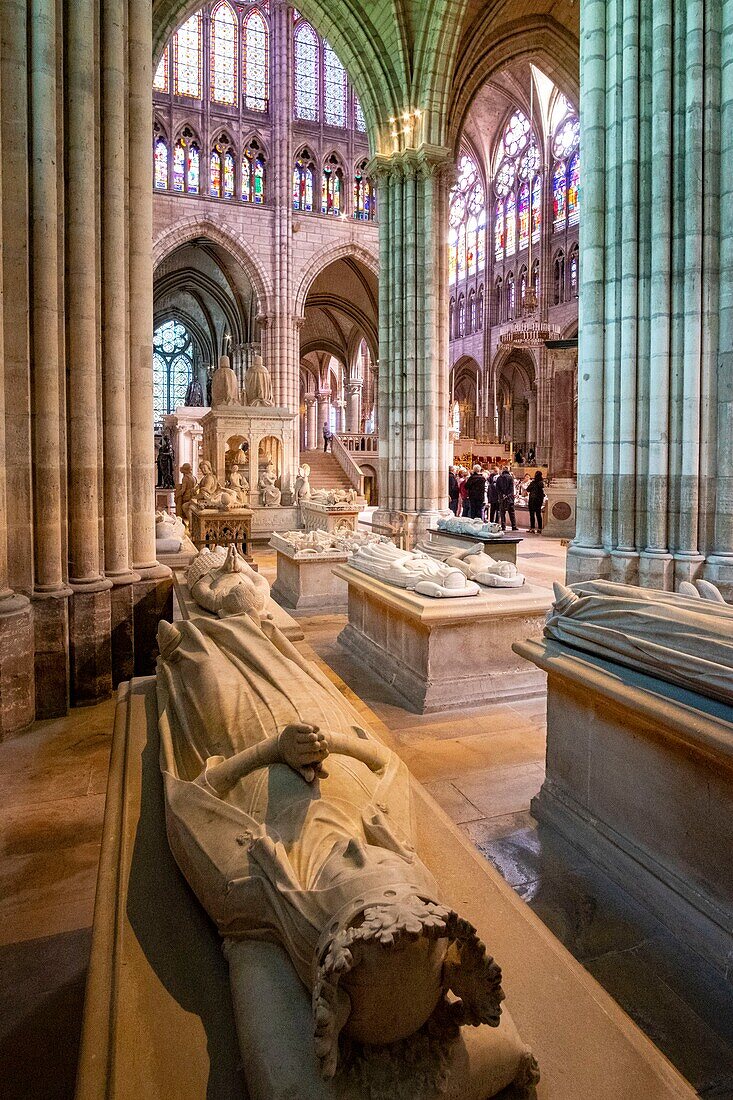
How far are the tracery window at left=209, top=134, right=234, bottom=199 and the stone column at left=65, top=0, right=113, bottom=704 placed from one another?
737 inches

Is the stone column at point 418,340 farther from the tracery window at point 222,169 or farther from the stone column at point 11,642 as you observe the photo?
the tracery window at point 222,169

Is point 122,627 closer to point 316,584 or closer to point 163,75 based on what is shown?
point 316,584

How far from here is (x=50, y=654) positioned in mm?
4129

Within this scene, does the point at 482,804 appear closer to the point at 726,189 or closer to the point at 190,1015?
the point at 190,1015

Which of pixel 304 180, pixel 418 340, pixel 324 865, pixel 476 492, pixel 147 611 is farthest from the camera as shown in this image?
pixel 304 180

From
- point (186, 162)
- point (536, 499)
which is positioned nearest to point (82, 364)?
point (536, 499)

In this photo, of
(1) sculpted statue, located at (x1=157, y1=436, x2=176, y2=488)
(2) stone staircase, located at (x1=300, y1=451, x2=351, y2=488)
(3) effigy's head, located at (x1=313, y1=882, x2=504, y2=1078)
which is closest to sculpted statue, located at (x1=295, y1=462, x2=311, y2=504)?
(2) stone staircase, located at (x1=300, y1=451, x2=351, y2=488)

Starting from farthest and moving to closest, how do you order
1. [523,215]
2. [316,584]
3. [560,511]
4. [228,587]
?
[523,215] < [560,511] < [316,584] < [228,587]

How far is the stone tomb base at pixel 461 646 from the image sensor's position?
14.4 feet

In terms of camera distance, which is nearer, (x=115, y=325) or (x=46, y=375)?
(x=46, y=375)

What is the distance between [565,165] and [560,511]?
16048 millimetres

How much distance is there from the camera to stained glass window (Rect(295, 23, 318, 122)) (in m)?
21.8

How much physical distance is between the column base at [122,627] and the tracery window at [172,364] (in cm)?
3002

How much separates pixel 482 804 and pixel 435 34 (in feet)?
44.7
